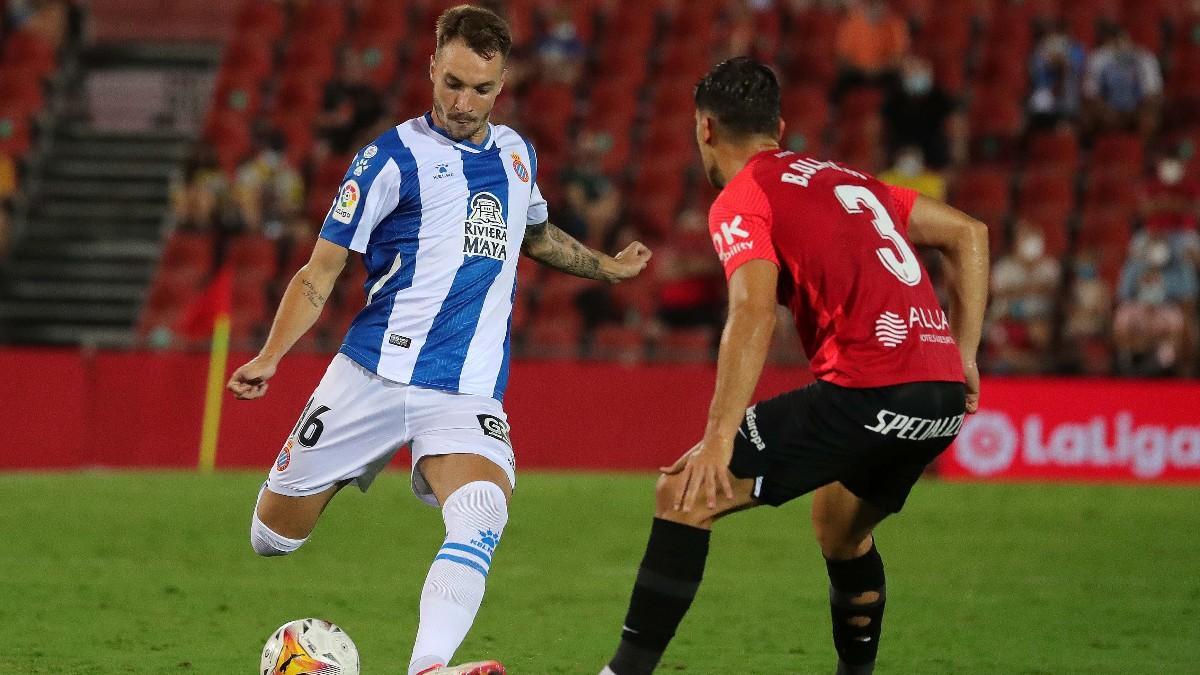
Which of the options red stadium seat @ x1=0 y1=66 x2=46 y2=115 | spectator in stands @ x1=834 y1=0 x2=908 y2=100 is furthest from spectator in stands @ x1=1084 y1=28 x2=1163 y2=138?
red stadium seat @ x1=0 y1=66 x2=46 y2=115

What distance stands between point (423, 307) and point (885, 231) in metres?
1.71

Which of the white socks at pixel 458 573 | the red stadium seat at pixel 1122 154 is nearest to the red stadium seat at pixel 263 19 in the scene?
the red stadium seat at pixel 1122 154

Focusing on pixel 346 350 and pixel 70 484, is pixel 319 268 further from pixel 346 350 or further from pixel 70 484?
pixel 70 484

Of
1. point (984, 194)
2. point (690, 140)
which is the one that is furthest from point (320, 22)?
point (984, 194)

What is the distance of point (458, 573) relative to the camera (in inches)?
219

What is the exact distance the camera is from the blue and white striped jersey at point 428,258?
239 inches

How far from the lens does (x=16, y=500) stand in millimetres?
13086

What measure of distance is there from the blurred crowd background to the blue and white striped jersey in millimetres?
10218

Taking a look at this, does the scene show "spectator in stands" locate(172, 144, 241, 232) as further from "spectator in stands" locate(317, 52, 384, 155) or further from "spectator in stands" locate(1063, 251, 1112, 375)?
"spectator in stands" locate(1063, 251, 1112, 375)

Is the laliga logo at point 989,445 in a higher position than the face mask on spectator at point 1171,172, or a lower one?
lower

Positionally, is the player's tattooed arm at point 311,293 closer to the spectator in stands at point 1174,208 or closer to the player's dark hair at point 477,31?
the player's dark hair at point 477,31

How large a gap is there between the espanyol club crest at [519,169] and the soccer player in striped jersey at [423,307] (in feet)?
0.17

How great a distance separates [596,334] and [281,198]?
4.23m

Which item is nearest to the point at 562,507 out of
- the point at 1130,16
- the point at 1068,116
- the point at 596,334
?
the point at 596,334
